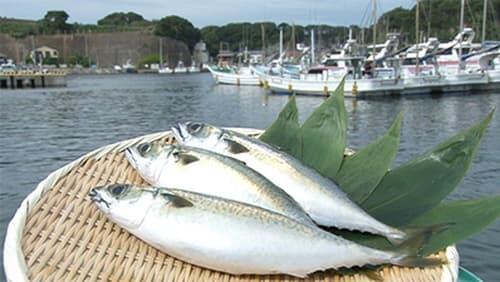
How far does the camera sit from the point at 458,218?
189 cm

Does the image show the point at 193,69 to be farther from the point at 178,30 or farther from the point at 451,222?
the point at 451,222

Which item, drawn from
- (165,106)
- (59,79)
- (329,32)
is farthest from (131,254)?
(329,32)

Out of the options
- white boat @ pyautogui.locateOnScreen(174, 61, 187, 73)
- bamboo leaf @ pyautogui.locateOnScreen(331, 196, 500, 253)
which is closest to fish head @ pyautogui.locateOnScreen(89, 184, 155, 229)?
bamboo leaf @ pyautogui.locateOnScreen(331, 196, 500, 253)

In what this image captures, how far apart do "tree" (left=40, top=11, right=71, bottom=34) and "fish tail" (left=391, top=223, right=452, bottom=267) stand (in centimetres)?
11729

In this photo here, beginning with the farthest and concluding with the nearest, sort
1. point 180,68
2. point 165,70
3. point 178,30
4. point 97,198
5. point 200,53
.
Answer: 1. point 200,53
2. point 178,30
3. point 180,68
4. point 165,70
5. point 97,198

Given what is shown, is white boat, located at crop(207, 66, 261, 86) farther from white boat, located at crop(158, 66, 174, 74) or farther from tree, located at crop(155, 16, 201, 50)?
tree, located at crop(155, 16, 201, 50)

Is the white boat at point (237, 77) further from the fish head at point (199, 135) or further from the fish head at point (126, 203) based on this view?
the fish head at point (126, 203)

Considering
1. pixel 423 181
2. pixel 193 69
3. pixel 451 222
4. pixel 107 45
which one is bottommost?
pixel 451 222

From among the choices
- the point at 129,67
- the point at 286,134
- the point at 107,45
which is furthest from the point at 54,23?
the point at 286,134

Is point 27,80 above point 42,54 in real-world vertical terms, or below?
below

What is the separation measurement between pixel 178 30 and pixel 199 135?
381ft

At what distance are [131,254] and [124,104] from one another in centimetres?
2993

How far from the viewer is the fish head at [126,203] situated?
1639 millimetres

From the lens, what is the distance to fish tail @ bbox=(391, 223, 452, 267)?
1.64 metres
